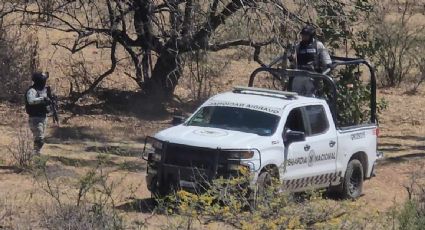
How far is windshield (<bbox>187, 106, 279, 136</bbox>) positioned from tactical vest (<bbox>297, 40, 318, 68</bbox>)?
2.39 meters

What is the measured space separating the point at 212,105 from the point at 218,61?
1161cm

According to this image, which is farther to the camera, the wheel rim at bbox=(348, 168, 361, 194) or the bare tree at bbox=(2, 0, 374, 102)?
the bare tree at bbox=(2, 0, 374, 102)

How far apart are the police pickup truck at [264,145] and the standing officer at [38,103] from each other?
2.02 metres

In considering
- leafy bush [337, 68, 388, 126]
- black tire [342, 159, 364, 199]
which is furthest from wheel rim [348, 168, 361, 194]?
leafy bush [337, 68, 388, 126]

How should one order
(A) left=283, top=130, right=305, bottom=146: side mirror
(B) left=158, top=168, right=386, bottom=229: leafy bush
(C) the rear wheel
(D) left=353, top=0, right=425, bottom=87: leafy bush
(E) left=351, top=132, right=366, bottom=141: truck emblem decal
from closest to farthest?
(B) left=158, top=168, right=386, bottom=229: leafy bush < (C) the rear wheel < (A) left=283, top=130, right=305, bottom=146: side mirror < (E) left=351, top=132, right=366, bottom=141: truck emblem decal < (D) left=353, top=0, right=425, bottom=87: leafy bush

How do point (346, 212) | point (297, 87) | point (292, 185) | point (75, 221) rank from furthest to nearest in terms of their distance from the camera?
1. point (297, 87)
2. point (292, 185)
3. point (75, 221)
4. point (346, 212)

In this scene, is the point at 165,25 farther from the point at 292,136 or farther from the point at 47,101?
the point at 292,136

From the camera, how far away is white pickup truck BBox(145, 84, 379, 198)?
11016mm

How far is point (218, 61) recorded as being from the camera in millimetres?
23766

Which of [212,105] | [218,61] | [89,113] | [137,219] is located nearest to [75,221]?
[137,219]

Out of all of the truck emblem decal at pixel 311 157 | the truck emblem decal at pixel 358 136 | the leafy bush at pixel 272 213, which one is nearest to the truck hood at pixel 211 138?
the truck emblem decal at pixel 311 157

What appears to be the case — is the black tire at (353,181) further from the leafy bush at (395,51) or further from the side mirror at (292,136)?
the leafy bush at (395,51)

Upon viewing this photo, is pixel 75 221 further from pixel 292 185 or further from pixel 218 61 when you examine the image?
pixel 218 61

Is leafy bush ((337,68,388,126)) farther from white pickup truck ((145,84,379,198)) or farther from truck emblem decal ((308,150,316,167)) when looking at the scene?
truck emblem decal ((308,150,316,167))
